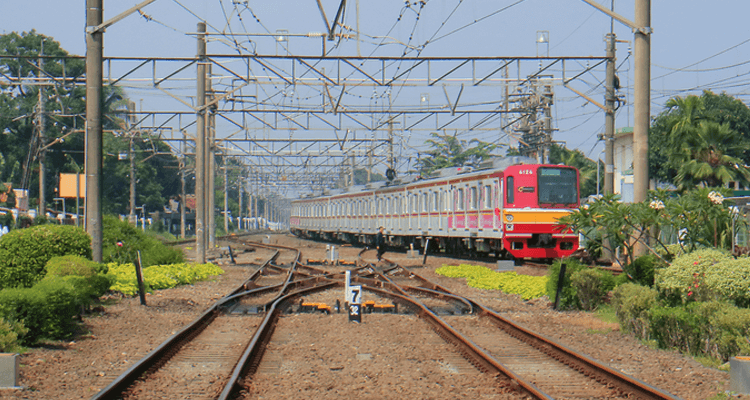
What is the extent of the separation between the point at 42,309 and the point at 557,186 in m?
17.4

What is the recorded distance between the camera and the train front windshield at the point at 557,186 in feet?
79.0

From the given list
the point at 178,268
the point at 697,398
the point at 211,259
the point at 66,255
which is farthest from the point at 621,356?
the point at 211,259

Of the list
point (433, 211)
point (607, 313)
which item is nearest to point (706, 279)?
point (607, 313)

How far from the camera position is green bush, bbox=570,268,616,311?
13.7 meters

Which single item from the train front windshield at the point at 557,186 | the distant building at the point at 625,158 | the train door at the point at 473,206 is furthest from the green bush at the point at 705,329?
the distant building at the point at 625,158

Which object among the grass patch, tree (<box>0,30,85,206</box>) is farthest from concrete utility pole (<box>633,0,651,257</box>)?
tree (<box>0,30,85,206</box>)

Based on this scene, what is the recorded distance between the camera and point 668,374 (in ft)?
26.5

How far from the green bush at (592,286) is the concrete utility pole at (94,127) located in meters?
8.41

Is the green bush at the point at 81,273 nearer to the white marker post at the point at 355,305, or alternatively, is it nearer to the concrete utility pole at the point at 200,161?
the white marker post at the point at 355,305

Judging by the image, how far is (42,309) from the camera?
31.8ft

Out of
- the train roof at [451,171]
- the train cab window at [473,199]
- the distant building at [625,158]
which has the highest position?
the distant building at [625,158]

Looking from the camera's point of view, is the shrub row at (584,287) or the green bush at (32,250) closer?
the green bush at (32,250)

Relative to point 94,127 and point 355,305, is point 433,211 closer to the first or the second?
point 94,127

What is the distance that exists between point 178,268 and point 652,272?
11.4m
